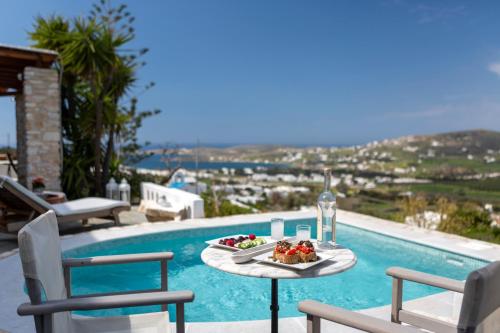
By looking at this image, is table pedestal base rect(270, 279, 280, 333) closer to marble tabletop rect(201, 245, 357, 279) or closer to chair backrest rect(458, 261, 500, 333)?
marble tabletop rect(201, 245, 357, 279)

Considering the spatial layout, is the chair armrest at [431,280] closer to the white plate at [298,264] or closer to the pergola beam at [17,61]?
the white plate at [298,264]

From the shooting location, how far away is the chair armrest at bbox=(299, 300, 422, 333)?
143cm

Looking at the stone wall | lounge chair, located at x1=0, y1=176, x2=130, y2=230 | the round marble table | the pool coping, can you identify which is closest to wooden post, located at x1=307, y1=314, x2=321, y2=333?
the round marble table

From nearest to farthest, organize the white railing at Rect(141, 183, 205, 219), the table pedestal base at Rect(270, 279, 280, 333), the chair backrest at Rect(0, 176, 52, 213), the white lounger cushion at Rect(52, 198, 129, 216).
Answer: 1. the table pedestal base at Rect(270, 279, 280, 333)
2. the chair backrest at Rect(0, 176, 52, 213)
3. the white lounger cushion at Rect(52, 198, 129, 216)
4. the white railing at Rect(141, 183, 205, 219)

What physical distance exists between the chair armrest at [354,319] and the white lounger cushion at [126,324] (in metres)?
0.82

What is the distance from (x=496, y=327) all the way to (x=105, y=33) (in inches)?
394

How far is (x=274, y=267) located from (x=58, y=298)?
1.05 meters

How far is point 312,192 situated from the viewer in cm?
1139

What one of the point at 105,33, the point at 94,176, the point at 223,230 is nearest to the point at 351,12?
the point at 105,33

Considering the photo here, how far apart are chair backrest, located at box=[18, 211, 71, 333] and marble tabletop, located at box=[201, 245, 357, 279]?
0.74 metres

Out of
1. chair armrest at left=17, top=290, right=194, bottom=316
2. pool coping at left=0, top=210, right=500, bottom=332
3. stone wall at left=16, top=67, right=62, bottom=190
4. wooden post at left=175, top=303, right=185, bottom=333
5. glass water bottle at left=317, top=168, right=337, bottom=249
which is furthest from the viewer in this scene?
stone wall at left=16, top=67, right=62, bottom=190

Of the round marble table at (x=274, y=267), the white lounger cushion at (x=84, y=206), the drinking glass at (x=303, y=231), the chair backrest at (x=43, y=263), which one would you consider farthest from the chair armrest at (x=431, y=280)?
the white lounger cushion at (x=84, y=206)

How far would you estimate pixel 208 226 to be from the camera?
661 centimetres

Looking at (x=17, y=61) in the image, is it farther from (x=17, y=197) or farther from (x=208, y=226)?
(x=208, y=226)
